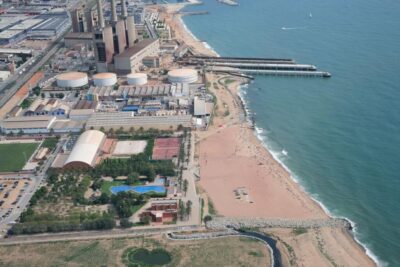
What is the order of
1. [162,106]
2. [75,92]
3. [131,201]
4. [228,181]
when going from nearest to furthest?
[131,201]
[228,181]
[162,106]
[75,92]

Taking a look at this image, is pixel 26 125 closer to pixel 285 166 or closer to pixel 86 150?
pixel 86 150

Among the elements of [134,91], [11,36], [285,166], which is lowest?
[285,166]

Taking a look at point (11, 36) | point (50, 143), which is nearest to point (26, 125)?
point (50, 143)

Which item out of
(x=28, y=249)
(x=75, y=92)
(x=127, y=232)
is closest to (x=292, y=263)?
(x=127, y=232)

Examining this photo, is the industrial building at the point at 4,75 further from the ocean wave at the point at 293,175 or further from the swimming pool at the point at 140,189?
the swimming pool at the point at 140,189

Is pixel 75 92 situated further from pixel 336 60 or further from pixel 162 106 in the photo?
pixel 336 60

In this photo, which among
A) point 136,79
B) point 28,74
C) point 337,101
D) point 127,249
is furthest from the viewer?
point 28,74
